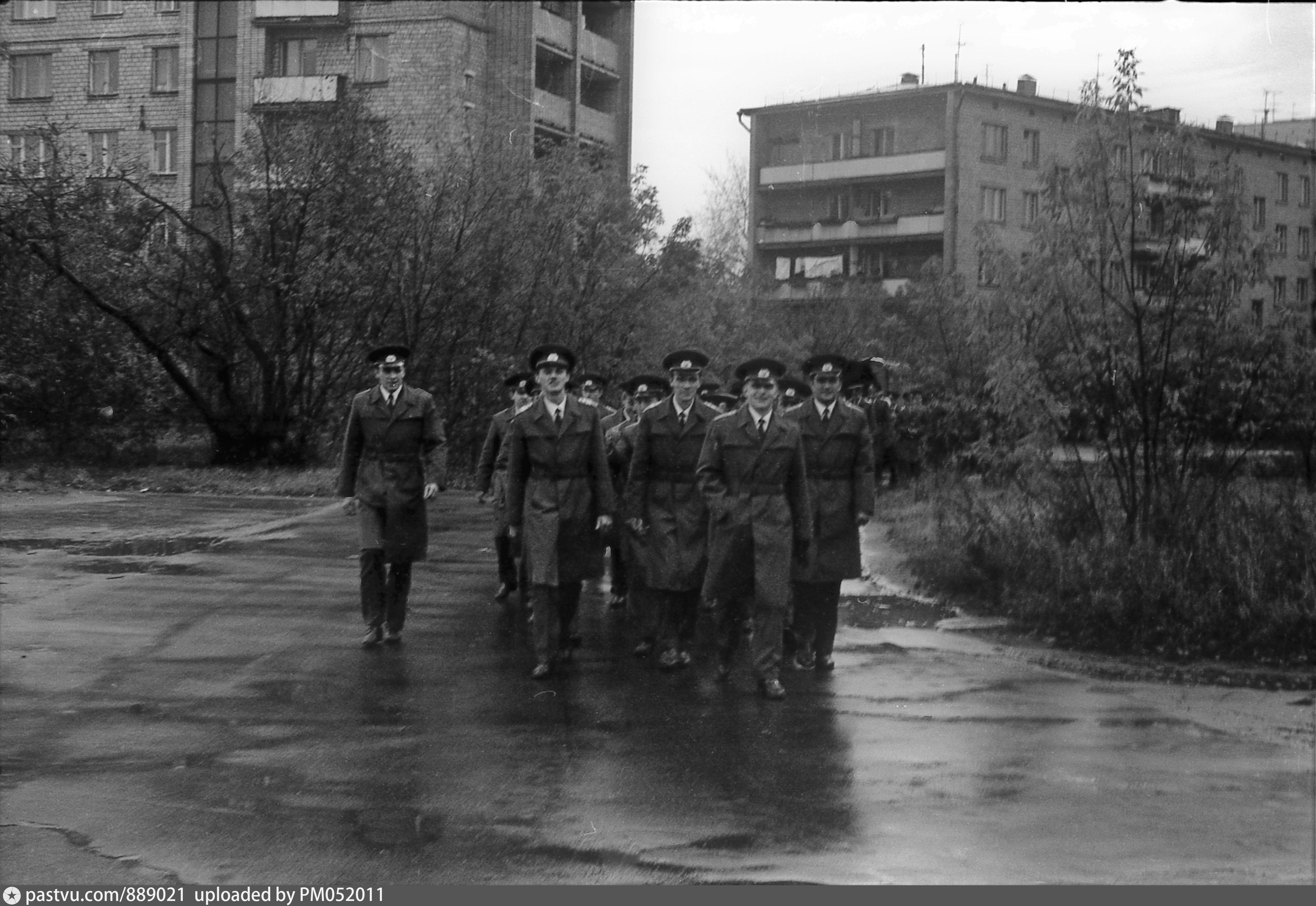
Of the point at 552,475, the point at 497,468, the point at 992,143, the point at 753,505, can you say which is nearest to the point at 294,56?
the point at 992,143

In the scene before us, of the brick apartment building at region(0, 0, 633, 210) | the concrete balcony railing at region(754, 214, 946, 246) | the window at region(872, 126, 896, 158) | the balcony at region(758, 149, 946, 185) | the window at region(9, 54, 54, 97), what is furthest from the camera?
the concrete balcony railing at region(754, 214, 946, 246)

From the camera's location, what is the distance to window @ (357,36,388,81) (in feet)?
98.8

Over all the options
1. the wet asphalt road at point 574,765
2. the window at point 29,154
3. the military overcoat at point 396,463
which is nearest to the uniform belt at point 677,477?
the wet asphalt road at point 574,765

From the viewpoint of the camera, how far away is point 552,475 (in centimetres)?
985

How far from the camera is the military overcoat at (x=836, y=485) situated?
10.2m

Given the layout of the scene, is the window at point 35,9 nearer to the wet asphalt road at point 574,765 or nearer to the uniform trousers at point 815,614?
the wet asphalt road at point 574,765

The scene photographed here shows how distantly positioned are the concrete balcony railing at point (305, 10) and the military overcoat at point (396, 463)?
24599mm

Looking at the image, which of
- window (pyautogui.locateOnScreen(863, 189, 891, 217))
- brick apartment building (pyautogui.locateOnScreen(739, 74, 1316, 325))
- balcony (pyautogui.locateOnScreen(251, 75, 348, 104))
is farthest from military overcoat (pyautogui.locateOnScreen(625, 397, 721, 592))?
window (pyautogui.locateOnScreen(863, 189, 891, 217))

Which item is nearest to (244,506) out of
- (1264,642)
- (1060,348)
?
(1060,348)

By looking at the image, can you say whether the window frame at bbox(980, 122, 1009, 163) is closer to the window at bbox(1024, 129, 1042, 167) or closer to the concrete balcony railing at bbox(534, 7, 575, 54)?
the window at bbox(1024, 129, 1042, 167)

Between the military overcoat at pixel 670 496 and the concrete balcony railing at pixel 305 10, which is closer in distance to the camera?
the military overcoat at pixel 670 496

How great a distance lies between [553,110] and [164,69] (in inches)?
374

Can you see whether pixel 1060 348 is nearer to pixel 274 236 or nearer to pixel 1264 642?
pixel 1264 642

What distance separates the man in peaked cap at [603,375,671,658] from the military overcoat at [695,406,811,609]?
82cm
